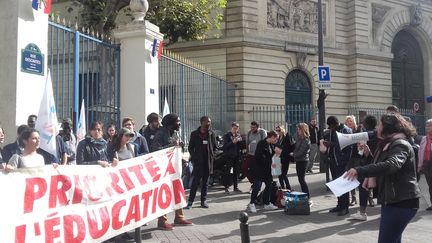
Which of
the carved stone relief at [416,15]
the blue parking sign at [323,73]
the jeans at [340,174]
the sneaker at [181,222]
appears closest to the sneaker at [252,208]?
the jeans at [340,174]

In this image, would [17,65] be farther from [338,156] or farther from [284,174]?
[284,174]

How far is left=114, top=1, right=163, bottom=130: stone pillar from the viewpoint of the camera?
35.2ft

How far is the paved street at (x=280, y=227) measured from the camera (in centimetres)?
731

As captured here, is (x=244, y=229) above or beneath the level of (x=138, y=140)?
beneath

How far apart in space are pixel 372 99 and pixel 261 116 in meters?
8.92

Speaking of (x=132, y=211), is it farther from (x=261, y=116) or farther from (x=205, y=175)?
(x=261, y=116)

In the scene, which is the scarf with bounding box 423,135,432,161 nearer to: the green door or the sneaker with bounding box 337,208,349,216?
the sneaker with bounding box 337,208,349,216

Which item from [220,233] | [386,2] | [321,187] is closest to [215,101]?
[321,187]

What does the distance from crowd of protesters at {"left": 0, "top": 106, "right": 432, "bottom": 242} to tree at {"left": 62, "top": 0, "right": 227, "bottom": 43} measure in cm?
779

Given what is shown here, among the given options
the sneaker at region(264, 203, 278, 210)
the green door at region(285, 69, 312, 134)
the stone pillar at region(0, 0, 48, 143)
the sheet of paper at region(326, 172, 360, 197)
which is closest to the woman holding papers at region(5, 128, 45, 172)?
the stone pillar at region(0, 0, 48, 143)

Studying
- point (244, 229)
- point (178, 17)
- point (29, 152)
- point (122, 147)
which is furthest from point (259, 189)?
point (178, 17)

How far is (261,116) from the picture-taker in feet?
81.2

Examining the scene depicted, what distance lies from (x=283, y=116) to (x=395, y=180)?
63.4 feet

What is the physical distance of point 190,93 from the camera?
15.5 metres
